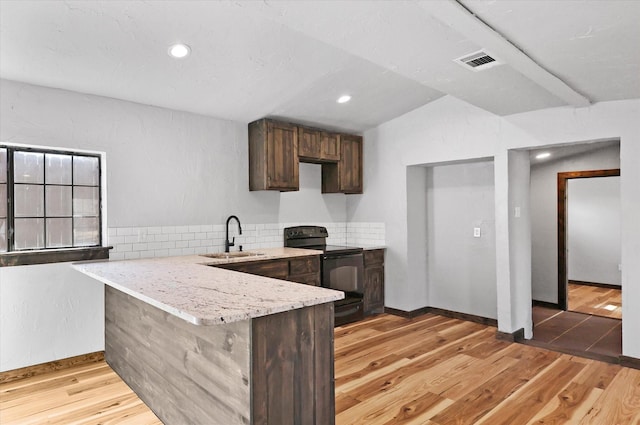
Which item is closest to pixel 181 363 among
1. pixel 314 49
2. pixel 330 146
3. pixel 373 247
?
pixel 314 49

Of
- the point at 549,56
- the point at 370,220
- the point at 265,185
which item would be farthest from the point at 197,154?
the point at 549,56

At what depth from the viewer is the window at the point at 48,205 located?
11.1ft

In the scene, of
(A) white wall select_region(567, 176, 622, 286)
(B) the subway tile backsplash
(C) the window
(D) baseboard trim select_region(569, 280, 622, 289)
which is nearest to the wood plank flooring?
(B) the subway tile backsplash

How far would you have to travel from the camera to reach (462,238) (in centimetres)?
517

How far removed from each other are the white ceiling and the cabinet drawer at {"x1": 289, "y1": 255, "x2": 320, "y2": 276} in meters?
1.67

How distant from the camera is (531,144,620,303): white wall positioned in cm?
563

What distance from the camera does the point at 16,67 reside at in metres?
3.10

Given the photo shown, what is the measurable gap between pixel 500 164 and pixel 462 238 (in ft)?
3.83

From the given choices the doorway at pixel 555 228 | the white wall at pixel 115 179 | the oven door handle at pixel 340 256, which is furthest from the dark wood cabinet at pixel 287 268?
the doorway at pixel 555 228

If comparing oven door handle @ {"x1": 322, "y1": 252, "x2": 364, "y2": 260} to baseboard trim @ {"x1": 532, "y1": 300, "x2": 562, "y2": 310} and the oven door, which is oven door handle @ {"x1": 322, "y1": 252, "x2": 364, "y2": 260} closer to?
→ the oven door

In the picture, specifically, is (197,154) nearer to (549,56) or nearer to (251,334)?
(251,334)

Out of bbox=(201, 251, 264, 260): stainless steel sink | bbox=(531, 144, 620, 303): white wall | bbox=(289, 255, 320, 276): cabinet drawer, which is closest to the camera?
bbox=(201, 251, 264, 260): stainless steel sink

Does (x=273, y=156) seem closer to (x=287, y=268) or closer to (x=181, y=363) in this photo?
(x=287, y=268)

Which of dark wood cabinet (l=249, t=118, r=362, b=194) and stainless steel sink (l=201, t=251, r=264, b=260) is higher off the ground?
dark wood cabinet (l=249, t=118, r=362, b=194)
